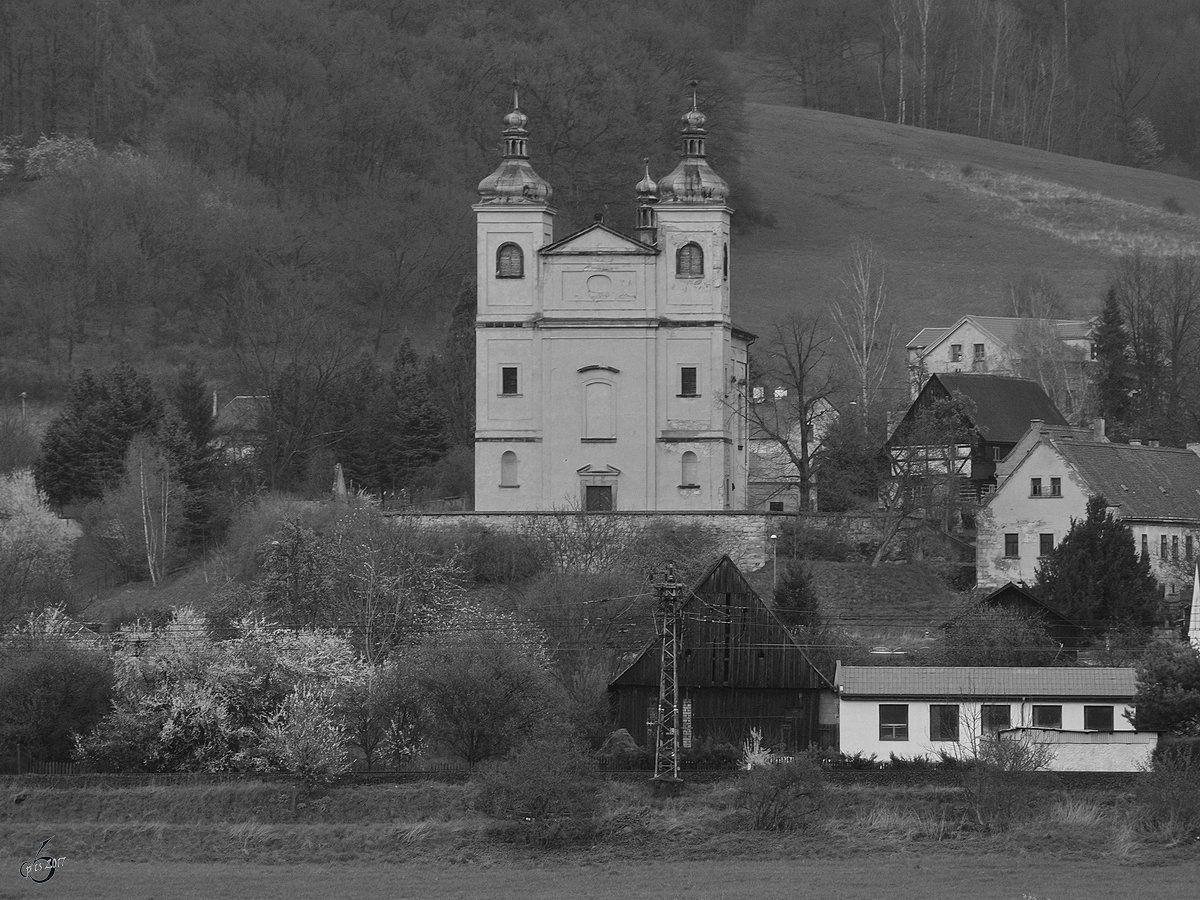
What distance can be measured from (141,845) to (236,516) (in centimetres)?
2949

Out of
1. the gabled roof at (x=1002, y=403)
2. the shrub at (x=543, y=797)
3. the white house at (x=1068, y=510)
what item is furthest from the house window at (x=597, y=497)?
the shrub at (x=543, y=797)

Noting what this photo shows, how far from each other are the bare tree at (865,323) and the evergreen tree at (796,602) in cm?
1934

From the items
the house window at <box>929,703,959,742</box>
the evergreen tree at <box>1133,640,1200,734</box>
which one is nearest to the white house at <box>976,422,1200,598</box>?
the house window at <box>929,703,959,742</box>

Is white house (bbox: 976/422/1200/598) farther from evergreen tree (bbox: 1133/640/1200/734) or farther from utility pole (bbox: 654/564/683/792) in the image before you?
utility pole (bbox: 654/564/683/792)

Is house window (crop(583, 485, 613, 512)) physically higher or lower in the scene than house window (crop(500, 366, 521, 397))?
lower

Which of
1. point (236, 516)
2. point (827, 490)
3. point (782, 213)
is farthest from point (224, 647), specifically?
point (782, 213)

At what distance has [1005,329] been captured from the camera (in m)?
94.5

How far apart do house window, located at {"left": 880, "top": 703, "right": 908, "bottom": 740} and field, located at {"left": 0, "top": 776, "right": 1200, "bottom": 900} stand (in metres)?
5.54

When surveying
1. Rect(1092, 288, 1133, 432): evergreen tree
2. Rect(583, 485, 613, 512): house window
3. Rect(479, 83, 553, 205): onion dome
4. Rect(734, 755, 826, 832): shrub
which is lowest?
Rect(734, 755, 826, 832): shrub

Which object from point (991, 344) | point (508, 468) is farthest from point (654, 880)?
point (991, 344)

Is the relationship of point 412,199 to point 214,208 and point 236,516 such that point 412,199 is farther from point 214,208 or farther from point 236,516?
point 236,516

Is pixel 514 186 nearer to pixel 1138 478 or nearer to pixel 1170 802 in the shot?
pixel 1138 478

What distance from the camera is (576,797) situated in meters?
40.4

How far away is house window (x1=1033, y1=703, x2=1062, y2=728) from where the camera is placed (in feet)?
154
